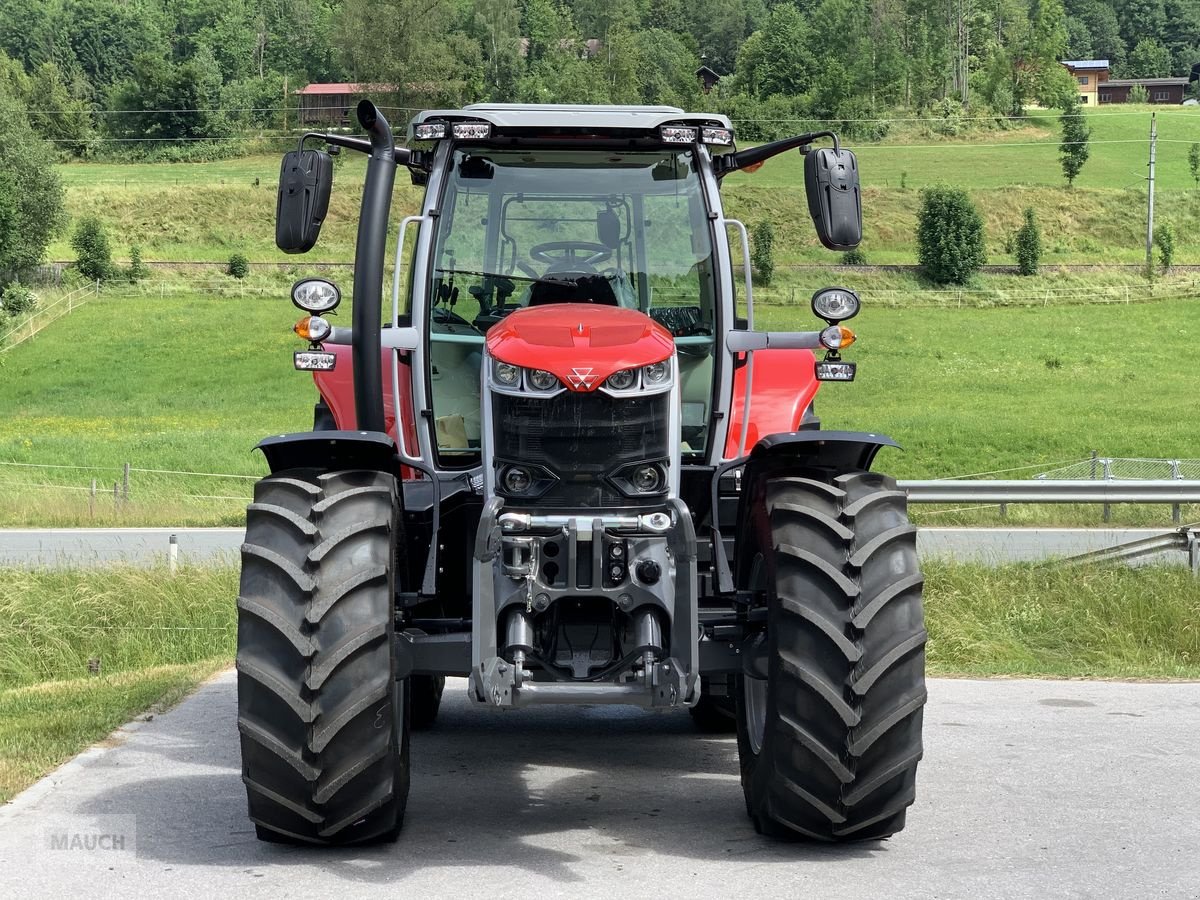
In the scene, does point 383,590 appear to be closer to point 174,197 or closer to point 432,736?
point 432,736

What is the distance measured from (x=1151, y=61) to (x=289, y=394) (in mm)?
170283

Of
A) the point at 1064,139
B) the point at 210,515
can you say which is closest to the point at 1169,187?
the point at 1064,139

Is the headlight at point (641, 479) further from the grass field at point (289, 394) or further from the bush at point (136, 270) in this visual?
the bush at point (136, 270)

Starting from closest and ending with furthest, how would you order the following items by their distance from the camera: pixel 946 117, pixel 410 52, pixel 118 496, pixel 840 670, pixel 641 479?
pixel 840 670 → pixel 641 479 → pixel 118 496 → pixel 410 52 → pixel 946 117

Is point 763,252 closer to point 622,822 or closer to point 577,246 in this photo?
point 577,246

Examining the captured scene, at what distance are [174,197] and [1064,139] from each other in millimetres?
55517

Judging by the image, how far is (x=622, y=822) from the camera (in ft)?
20.8

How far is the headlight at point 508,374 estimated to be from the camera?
5.98 meters

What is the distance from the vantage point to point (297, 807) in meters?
5.58

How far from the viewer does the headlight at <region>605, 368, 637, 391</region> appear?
19.4ft

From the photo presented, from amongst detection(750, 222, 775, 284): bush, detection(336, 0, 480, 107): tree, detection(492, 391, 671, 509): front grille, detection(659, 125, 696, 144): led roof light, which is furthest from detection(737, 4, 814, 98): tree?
detection(492, 391, 671, 509): front grille

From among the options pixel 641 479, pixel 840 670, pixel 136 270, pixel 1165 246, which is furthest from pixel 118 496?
pixel 1165 246

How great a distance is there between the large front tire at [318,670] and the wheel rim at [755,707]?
1.39 metres

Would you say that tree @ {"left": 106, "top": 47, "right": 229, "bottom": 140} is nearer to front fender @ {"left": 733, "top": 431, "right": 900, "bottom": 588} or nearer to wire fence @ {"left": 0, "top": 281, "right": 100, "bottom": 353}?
wire fence @ {"left": 0, "top": 281, "right": 100, "bottom": 353}
